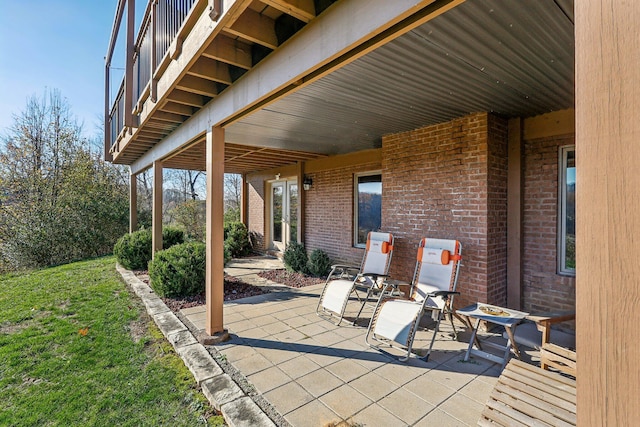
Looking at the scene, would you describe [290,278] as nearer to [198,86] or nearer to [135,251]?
[135,251]

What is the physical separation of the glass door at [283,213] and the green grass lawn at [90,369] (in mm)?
4565

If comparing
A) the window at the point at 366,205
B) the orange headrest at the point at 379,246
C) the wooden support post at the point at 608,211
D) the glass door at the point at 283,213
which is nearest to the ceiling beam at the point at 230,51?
the wooden support post at the point at 608,211

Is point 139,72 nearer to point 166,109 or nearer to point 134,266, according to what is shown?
point 166,109

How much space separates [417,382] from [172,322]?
2.97 m

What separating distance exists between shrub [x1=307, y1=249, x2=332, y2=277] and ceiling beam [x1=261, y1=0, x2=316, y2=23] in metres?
4.89

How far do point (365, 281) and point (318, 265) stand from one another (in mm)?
1819

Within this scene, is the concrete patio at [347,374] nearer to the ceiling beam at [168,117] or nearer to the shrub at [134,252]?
the ceiling beam at [168,117]

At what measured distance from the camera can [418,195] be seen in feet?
14.9

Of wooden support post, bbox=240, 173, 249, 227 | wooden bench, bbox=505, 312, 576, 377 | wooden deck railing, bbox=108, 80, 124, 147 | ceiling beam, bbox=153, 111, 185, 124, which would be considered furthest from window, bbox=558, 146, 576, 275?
wooden support post, bbox=240, 173, 249, 227

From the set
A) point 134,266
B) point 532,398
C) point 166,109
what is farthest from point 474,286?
point 134,266

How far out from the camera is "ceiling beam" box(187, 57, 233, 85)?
2.92 meters

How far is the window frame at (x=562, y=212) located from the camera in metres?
3.72

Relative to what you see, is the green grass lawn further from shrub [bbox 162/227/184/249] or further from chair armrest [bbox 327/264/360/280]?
shrub [bbox 162/227/184/249]

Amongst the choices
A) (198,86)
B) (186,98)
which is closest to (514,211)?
(198,86)
